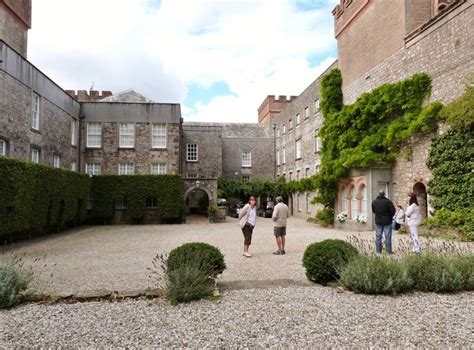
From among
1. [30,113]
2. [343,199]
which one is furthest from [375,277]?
[30,113]

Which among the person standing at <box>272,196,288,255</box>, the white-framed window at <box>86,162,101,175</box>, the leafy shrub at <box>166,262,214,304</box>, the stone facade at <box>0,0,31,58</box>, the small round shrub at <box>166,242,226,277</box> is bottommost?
the leafy shrub at <box>166,262,214,304</box>

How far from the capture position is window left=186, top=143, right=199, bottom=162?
1297 inches

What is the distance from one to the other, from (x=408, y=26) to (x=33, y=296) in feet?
55.7

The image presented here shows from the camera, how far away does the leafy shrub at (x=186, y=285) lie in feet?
16.1

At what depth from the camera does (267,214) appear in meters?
28.7

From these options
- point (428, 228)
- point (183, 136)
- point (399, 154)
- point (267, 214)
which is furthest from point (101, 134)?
point (428, 228)

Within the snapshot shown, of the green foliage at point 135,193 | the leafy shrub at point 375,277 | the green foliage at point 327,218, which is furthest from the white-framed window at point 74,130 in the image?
the leafy shrub at point 375,277

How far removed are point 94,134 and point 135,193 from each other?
574cm

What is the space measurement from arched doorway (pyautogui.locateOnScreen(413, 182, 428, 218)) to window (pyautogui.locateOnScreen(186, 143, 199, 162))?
70.5ft

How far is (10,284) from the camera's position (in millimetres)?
4875

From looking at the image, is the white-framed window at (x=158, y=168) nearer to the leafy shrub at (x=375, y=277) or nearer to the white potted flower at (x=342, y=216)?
the white potted flower at (x=342, y=216)

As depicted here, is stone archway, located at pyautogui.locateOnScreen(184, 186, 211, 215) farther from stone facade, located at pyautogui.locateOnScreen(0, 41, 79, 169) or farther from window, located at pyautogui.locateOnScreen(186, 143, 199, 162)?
stone facade, located at pyautogui.locateOnScreen(0, 41, 79, 169)

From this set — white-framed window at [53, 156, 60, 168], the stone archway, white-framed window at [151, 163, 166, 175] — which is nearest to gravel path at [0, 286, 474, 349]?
white-framed window at [53, 156, 60, 168]

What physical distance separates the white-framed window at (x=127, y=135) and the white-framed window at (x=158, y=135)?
4.48 ft
